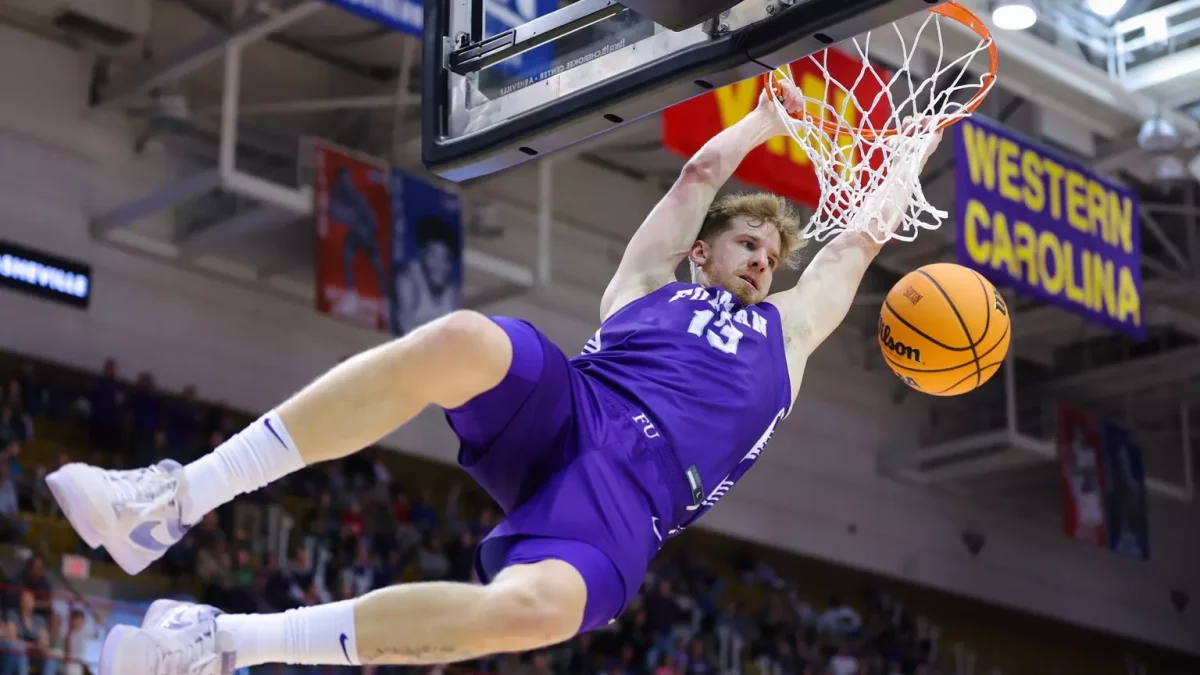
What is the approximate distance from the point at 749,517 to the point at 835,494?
5.44 ft

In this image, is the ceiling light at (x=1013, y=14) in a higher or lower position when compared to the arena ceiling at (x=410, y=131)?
lower

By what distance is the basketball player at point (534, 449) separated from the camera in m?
4.13

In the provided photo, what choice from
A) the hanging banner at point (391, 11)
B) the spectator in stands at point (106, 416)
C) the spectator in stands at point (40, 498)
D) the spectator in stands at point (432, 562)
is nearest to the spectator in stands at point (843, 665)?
the spectator in stands at point (432, 562)

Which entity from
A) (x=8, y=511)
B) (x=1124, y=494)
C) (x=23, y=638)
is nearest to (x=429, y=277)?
(x=8, y=511)

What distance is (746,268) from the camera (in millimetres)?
5316

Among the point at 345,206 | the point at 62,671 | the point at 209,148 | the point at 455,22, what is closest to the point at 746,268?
the point at 455,22

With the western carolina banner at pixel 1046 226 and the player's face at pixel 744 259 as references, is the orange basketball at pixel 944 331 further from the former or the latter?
the western carolina banner at pixel 1046 226

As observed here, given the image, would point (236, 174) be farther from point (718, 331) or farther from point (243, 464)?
point (243, 464)

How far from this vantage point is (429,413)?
17281mm

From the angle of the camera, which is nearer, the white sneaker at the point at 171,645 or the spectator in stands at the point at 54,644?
the white sneaker at the point at 171,645

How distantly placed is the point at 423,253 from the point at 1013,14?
5.50 metres

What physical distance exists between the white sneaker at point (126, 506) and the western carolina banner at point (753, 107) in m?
6.98

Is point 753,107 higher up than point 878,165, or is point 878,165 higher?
point 753,107

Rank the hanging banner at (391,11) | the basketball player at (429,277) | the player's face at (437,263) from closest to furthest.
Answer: the hanging banner at (391,11) → the basketball player at (429,277) → the player's face at (437,263)
